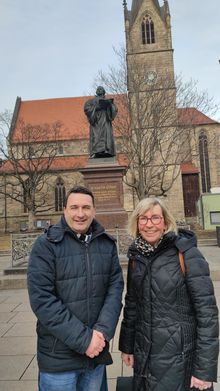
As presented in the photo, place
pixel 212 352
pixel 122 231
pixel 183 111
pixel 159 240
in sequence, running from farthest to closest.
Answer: pixel 183 111, pixel 122 231, pixel 159 240, pixel 212 352

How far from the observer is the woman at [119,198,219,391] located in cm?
204

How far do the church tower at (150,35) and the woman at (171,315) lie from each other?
113 feet

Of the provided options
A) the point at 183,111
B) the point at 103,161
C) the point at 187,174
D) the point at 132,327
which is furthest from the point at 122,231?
the point at 187,174

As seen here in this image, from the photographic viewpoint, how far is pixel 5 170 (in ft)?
126

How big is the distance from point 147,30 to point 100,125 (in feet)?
97.5

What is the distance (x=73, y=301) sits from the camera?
2.17 metres

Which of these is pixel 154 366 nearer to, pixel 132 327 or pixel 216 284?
pixel 132 327

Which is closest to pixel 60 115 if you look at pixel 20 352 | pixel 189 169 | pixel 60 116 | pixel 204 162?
pixel 60 116

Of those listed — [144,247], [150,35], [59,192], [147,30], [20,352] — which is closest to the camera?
[144,247]

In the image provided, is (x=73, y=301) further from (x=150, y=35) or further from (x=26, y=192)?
(x=150, y=35)

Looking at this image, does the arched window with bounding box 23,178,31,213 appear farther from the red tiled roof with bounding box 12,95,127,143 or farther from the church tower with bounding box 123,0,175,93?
the church tower with bounding box 123,0,175,93

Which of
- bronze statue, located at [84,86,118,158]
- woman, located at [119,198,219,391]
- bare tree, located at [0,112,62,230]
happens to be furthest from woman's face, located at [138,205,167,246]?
bare tree, located at [0,112,62,230]

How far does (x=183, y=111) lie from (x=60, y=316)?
78.8 ft

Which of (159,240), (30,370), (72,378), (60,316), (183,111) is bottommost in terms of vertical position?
(30,370)
